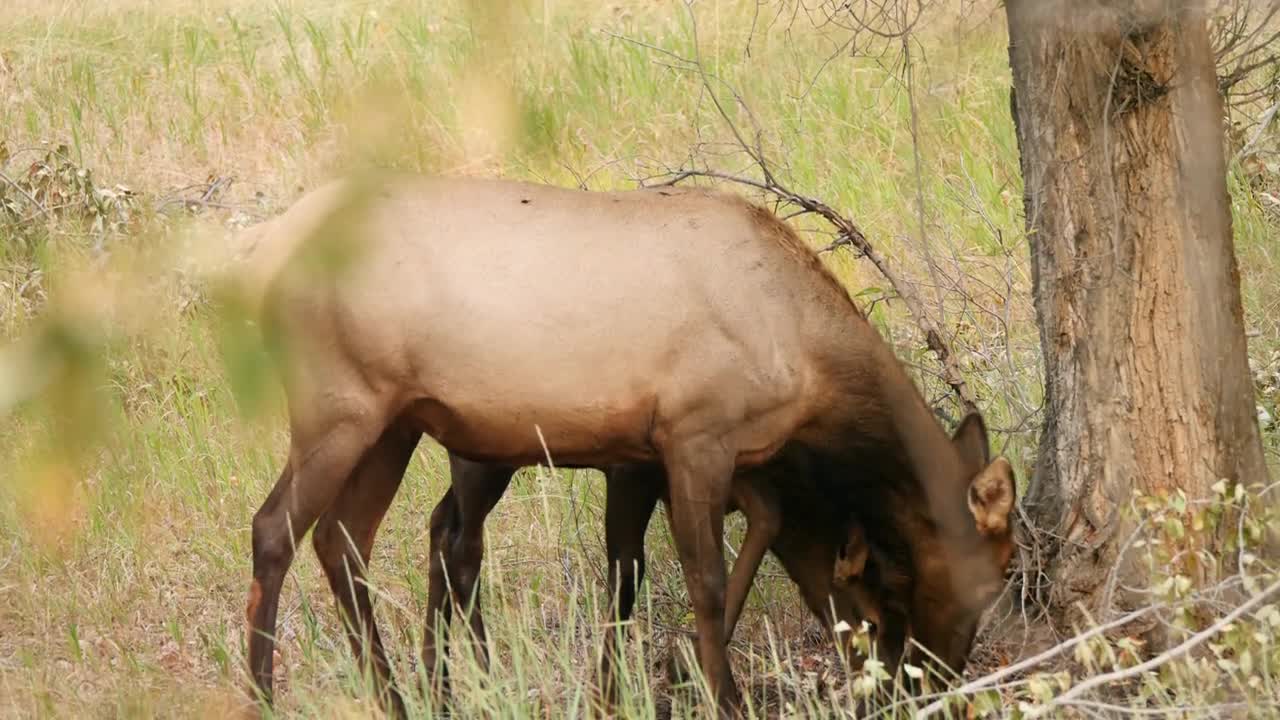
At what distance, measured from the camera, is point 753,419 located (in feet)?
15.8

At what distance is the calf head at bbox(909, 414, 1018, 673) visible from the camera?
16.4ft

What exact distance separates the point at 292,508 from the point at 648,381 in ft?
3.70

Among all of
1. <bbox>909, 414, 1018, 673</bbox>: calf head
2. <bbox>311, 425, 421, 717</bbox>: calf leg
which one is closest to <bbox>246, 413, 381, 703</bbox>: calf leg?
<bbox>311, 425, 421, 717</bbox>: calf leg

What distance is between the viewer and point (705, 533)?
485cm

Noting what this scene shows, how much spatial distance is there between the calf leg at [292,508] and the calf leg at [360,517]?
0.36 metres

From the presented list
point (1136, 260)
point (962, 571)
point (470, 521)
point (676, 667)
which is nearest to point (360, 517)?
point (470, 521)

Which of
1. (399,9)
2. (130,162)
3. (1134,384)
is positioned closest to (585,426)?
(1134,384)

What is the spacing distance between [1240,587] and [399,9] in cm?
384

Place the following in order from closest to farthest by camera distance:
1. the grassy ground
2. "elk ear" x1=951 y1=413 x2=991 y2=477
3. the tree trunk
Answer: the grassy ground
the tree trunk
"elk ear" x1=951 y1=413 x2=991 y2=477

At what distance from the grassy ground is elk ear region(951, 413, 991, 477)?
0.76m

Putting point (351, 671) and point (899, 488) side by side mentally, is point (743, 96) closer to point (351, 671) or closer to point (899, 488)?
point (899, 488)

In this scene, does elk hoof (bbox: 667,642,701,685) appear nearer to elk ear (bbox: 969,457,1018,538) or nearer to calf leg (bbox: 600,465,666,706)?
calf leg (bbox: 600,465,666,706)

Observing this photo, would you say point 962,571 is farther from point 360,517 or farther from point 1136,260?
point 360,517

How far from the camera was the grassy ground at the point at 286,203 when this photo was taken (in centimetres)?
137
